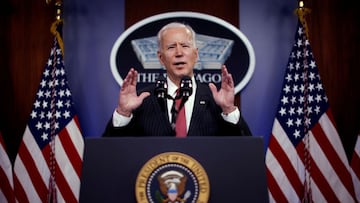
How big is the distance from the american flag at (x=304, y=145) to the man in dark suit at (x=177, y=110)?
1175 mm

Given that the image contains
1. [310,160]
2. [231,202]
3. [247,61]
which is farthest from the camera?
[247,61]

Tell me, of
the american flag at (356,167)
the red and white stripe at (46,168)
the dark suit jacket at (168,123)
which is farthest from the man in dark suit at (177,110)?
the american flag at (356,167)

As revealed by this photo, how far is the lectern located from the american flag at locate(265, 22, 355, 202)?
1969 millimetres

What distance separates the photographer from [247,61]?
3502mm

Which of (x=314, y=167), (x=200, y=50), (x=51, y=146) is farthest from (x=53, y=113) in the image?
(x=314, y=167)

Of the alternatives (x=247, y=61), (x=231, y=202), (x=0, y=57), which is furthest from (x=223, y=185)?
(x=0, y=57)

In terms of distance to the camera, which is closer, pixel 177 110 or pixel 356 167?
pixel 177 110

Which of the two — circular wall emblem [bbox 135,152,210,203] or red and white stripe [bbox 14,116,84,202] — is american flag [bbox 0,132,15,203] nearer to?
red and white stripe [bbox 14,116,84,202]

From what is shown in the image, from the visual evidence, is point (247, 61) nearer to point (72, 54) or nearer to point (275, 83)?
point (275, 83)

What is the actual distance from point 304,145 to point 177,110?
1669 mm

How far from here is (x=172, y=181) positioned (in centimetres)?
130

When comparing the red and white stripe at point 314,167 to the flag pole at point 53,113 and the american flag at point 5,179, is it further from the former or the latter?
the american flag at point 5,179

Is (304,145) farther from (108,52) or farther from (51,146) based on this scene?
(51,146)

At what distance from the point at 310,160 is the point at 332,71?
81 centimetres
